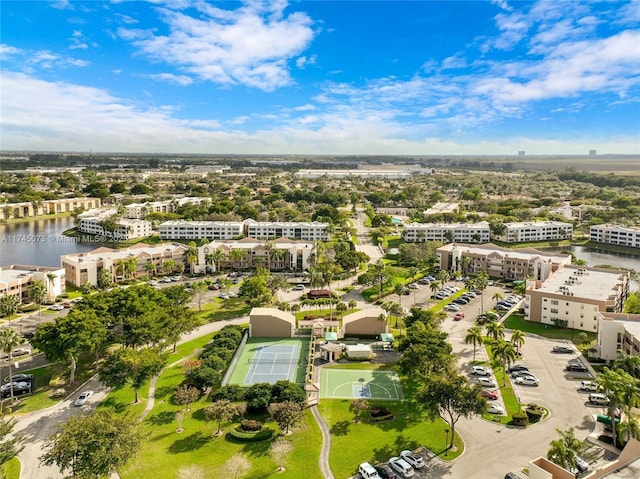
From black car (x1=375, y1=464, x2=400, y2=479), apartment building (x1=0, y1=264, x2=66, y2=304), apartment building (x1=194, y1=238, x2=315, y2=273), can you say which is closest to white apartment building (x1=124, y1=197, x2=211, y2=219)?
apartment building (x1=194, y1=238, x2=315, y2=273)

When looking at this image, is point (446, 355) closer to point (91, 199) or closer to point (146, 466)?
point (146, 466)

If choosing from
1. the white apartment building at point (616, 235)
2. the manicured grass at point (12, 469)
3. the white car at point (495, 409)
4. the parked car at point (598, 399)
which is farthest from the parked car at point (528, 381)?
the white apartment building at point (616, 235)

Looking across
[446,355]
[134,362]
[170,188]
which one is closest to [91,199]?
[170,188]

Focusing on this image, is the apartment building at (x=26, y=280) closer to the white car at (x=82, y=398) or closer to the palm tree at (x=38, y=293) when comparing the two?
the palm tree at (x=38, y=293)

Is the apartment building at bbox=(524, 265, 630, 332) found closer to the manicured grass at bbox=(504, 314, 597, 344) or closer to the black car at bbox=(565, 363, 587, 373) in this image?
the manicured grass at bbox=(504, 314, 597, 344)

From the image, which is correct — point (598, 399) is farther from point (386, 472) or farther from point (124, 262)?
point (124, 262)

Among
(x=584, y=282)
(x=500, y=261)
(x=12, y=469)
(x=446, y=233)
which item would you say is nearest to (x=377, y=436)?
(x=12, y=469)
